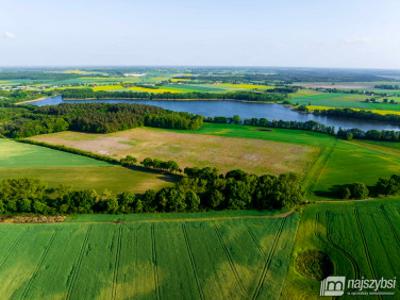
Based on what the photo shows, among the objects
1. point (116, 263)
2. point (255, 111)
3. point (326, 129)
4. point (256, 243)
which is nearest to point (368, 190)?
point (256, 243)

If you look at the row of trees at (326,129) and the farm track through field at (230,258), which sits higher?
the row of trees at (326,129)

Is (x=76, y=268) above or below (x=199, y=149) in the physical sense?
below

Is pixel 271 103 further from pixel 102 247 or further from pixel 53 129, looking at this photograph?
pixel 102 247

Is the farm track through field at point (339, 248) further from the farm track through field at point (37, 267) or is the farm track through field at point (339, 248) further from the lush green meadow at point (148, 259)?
the farm track through field at point (37, 267)

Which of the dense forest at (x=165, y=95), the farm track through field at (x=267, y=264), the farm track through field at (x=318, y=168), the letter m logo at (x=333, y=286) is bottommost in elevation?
the letter m logo at (x=333, y=286)

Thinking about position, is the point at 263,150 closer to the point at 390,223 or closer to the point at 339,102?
the point at 390,223

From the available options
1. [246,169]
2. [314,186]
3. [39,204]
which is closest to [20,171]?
[39,204]

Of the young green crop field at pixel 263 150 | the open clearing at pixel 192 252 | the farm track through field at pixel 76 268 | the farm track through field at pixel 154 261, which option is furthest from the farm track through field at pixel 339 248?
the farm track through field at pixel 76 268
